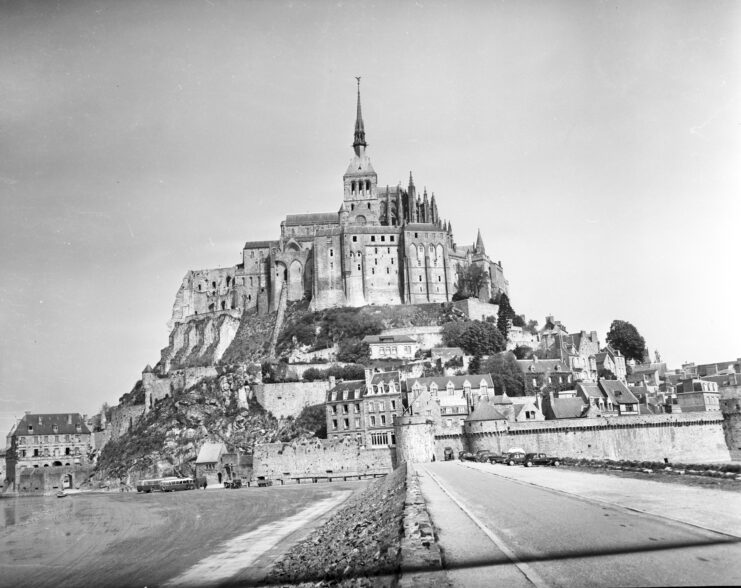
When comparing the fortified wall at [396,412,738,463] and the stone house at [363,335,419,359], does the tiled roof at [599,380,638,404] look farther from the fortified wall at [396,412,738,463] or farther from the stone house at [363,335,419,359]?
the stone house at [363,335,419,359]

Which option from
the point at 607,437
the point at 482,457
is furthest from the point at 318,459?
the point at 607,437

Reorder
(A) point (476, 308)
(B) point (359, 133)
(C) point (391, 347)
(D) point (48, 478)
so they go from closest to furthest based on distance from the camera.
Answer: (D) point (48, 478) < (C) point (391, 347) < (A) point (476, 308) < (B) point (359, 133)

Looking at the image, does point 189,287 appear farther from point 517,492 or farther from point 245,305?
point 517,492

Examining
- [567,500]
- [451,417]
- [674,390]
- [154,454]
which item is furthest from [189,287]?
[567,500]

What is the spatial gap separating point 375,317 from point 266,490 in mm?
39660

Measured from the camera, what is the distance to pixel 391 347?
8088 cm

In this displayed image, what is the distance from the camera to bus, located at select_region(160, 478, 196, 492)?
5825 centimetres

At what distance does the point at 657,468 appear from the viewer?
88.2 feet

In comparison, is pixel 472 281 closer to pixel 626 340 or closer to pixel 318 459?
pixel 626 340

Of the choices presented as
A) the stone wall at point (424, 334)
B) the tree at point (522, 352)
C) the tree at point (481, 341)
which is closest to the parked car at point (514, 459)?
the tree at point (481, 341)

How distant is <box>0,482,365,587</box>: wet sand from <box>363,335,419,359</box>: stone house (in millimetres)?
29461

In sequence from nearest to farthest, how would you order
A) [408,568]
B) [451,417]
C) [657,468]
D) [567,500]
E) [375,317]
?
1. [408,568]
2. [567,500]
3. [657,468]
4. [451,417]
5. [375,317]

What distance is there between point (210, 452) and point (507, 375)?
1147 inches

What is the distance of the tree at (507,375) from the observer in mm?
70250
